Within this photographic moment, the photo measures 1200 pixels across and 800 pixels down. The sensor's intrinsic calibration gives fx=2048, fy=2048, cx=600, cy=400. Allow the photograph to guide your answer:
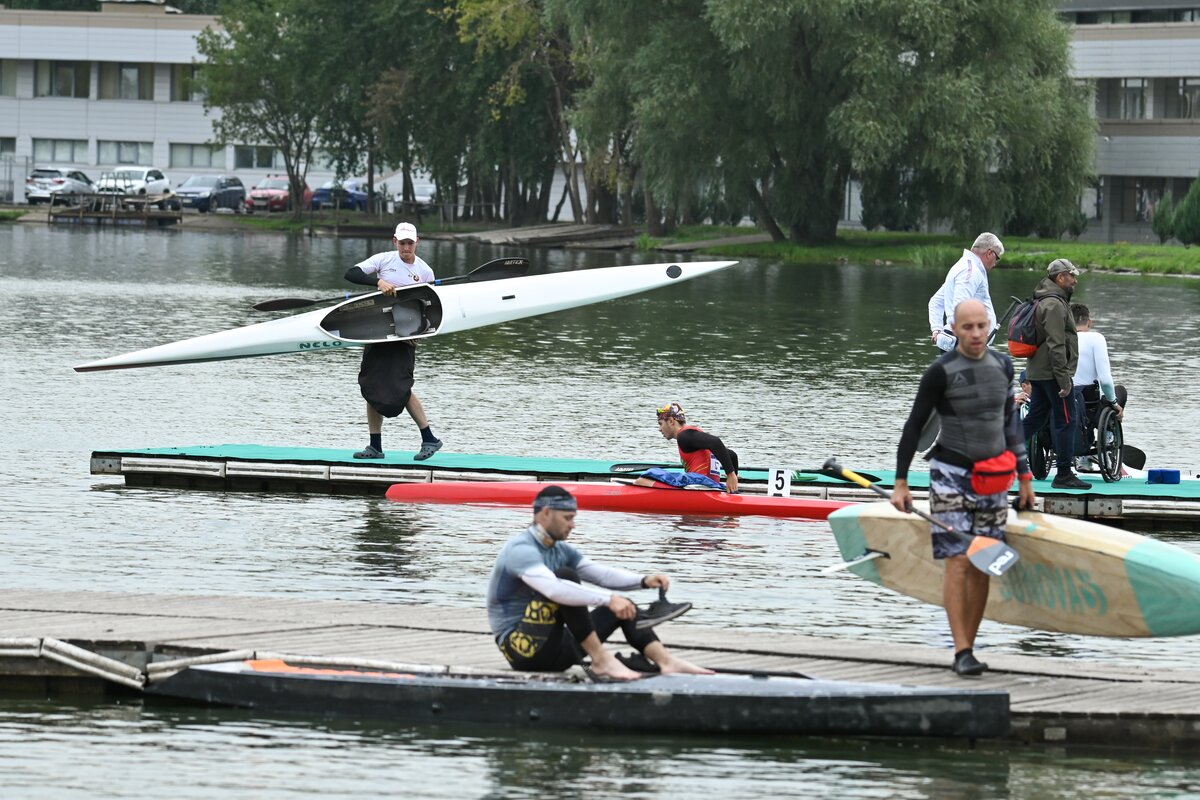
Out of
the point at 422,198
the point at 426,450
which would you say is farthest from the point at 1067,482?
the point at 422,198

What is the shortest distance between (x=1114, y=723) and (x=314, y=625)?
4.36 m

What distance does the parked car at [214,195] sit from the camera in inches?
3656

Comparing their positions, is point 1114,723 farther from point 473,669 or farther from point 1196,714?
point 473,669

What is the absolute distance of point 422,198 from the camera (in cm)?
9712

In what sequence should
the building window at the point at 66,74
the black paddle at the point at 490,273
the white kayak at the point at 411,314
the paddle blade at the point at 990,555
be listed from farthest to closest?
the building window at the point at 66,74, the black paddle at the point at 490,273, the white kayak at the point at 411,314, the paddle blade at the point at 990,555

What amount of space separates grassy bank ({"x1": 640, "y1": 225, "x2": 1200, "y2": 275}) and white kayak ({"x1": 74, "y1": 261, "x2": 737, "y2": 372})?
4119 cm

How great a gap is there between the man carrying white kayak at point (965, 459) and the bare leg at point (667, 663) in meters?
1.35

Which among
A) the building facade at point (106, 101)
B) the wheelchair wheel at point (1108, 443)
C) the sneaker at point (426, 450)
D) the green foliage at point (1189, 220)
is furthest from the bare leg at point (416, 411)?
the building facade at point (106, 101)

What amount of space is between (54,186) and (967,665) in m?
86.9

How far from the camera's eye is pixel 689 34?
64125mm

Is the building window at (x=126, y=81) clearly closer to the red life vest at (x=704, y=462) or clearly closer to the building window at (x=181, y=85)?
the building window at (x=181, y=85)

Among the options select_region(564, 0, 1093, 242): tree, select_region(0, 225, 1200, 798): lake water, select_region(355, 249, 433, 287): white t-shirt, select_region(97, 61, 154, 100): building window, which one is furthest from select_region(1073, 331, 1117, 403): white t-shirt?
select_region(97, 61, 154, 100): building window

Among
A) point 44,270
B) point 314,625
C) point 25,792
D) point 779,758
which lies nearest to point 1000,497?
point 779,758

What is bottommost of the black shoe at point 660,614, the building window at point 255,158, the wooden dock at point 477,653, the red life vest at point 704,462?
the wooden dock at point 477,653
